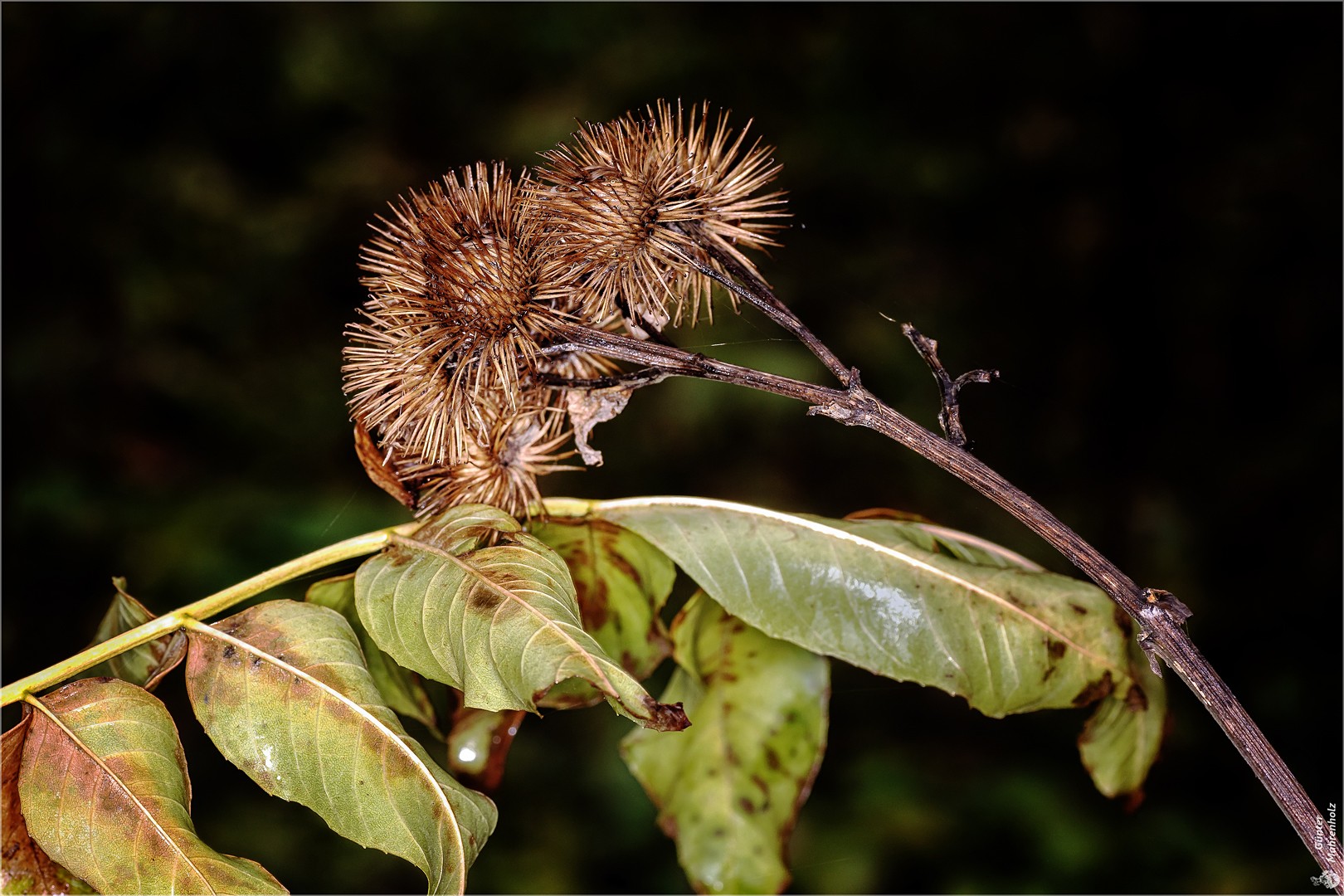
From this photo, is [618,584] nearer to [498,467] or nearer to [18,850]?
[498,467]

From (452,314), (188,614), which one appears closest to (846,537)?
(452,314)

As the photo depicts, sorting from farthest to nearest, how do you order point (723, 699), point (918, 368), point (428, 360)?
point (918, 368) < point (723, 699) < point (428, 360)

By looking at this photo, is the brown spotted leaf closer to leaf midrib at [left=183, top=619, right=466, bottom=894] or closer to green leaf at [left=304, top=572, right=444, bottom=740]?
leaf midrib at [left=183, top=619, right=466, bottom=894]

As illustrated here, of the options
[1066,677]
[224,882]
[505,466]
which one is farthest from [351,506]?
[1066,677]

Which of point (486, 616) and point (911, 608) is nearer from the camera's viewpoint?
point (486, 616)

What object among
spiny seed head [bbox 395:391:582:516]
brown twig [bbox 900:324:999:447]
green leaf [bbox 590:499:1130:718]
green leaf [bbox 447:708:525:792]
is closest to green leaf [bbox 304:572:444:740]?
green leaf [bbox 447:708:525:792]

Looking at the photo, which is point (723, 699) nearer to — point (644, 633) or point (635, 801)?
point (644, 633)
